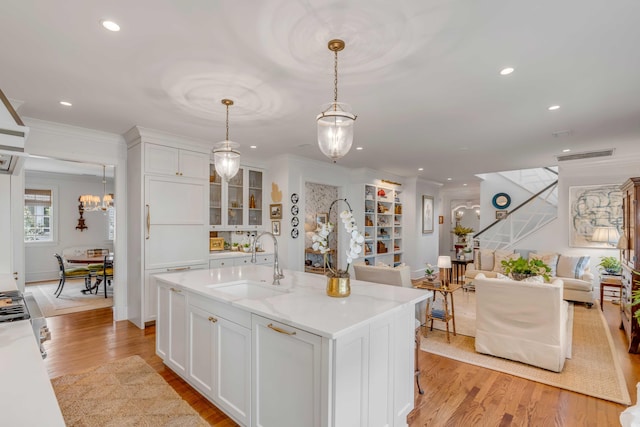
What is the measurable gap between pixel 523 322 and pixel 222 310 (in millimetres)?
2838

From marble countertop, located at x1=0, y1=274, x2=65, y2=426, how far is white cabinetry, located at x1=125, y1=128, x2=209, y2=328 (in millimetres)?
2710

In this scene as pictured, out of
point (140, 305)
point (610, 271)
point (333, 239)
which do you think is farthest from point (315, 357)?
point (610, 271)

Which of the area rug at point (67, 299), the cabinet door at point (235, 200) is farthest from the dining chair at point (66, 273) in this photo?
the cabinet door at point (235, 200)

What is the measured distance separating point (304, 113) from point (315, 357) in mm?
2544

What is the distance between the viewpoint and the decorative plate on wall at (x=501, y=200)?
28.2 ft

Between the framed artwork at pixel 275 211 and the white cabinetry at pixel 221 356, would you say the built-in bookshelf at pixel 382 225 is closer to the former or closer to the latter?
the framed artwork at pixel 275 211

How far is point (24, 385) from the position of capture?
0.98 m

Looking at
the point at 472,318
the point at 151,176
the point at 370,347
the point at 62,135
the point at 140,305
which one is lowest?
the point at 472,318

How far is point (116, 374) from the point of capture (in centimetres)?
278

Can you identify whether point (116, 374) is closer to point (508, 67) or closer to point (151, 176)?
point (151, 176)

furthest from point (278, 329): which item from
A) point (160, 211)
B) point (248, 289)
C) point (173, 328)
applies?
point (160, 211)

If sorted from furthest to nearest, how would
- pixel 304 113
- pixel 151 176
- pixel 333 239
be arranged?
pixel 333 239, pixel 151 176, pixel 304 113

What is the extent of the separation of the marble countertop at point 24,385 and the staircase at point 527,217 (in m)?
8.21

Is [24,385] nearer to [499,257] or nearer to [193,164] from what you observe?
[193,164]
